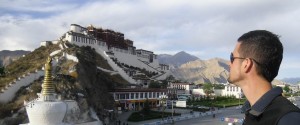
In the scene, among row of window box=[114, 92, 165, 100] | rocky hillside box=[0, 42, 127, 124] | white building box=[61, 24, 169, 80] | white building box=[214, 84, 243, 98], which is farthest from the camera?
white building box=[214, 84, 243, 98]

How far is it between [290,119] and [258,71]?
0.65 m

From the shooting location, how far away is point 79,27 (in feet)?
278

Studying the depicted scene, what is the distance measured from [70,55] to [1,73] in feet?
34.7

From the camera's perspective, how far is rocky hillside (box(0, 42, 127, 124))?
42969mm

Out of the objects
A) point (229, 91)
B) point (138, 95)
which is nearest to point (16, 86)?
point (138, 95)

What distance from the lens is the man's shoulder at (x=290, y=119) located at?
244cm

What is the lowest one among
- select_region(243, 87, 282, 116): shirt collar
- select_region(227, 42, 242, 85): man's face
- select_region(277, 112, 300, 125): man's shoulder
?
select_region(277, 112, 300, 125): man's shoulder

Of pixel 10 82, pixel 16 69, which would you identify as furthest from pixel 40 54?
pixel 10 82

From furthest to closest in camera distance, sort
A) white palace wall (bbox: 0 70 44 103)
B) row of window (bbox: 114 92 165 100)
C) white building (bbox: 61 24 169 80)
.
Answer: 1. white building (bbox: 61 24 169 80)
2. row of window (bbox: 114 92 165 100)
3. white palace wall (bbox: 0 70 44 103)

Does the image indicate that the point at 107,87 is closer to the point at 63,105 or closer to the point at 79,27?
the point at 79,27

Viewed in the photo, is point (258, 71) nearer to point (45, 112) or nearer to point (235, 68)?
point (235, 68)

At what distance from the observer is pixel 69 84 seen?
153 feet

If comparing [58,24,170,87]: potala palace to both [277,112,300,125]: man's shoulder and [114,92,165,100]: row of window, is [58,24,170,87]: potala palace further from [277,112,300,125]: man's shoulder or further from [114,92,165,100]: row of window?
[277,112,300,125]: man's shoulder

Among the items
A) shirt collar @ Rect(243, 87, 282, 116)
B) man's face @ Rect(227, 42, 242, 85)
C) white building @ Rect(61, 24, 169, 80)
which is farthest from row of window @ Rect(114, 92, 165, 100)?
shirt collar @ Rect(243, 87, 282, 116)
